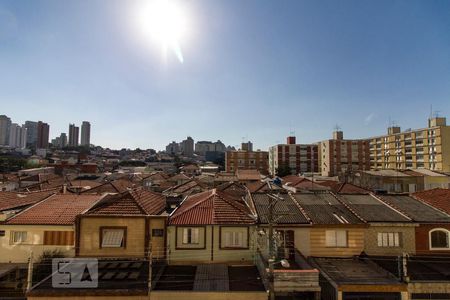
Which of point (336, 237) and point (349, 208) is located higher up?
point (349, 208)

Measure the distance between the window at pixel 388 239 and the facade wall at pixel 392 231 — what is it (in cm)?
Result: 19

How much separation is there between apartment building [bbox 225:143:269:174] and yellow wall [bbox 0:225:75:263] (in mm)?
109312

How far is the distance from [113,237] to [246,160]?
375ft

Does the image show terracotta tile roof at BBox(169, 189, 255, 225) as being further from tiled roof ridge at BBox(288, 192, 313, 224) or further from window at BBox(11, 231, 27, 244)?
window at BBox(11, 231, 27, 244)

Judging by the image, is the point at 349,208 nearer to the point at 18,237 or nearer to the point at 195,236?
the point at 195,236

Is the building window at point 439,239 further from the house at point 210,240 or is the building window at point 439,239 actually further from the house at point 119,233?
the house at point 119,233

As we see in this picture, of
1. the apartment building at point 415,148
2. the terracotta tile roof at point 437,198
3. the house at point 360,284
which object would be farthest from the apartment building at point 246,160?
the house at point 360,284

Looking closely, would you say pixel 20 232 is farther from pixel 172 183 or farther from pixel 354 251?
pixel 172 183

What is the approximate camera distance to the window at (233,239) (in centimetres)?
2061

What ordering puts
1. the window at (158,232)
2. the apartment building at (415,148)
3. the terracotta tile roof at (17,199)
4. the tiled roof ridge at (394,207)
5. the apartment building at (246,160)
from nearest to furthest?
1. the window at (158,232)
2. the tiled roof ridge at (394,207)
3. the terracotta tile roof at (17,199)
4. the apartment building at (415,148)
5. the apartment building at (246,160)

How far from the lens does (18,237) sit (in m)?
21.5

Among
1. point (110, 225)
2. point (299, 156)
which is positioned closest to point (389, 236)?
point (110, 225)

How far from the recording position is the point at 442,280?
17.6 metres

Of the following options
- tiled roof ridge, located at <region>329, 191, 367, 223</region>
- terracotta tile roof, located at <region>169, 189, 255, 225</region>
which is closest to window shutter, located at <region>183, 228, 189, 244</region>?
terracotta tile roof, located at <region>169, 189, 255, 225</region>
